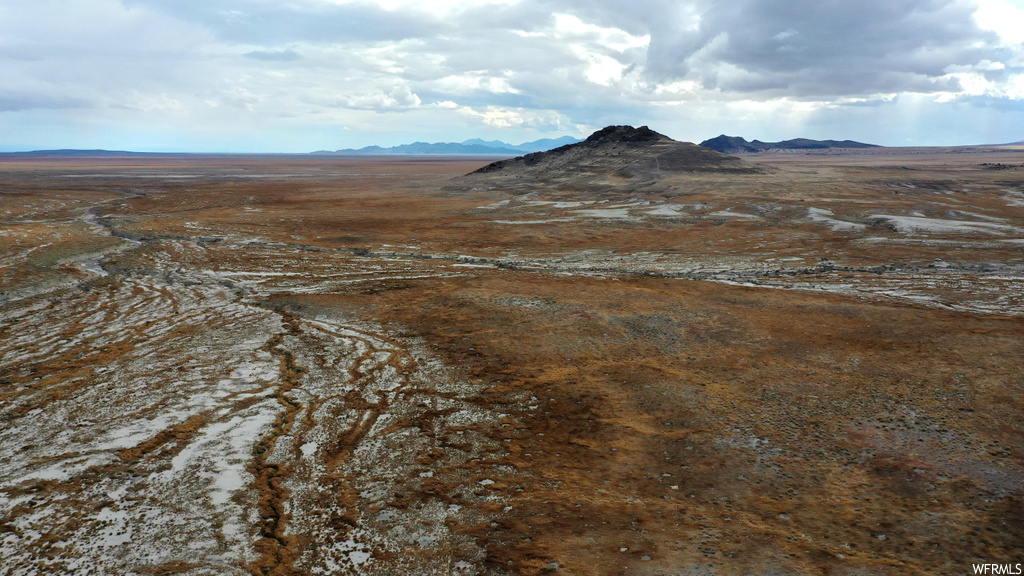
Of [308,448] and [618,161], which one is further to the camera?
[618,161]

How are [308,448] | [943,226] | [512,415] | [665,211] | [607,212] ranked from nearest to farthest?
[308,448] → [512,415] → [943,226] → [665,211] → [607,212]

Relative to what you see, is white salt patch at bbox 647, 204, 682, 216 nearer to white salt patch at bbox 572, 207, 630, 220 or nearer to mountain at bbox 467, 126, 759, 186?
white salt patch at bbox 572, 207, 630, 220

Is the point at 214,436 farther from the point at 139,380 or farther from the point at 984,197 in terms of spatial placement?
the point at 984,197

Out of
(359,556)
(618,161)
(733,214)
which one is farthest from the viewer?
(618,161)

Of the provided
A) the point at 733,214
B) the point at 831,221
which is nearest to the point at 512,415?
the point at 831,221

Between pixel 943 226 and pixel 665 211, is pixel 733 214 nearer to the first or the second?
pixel 665 211

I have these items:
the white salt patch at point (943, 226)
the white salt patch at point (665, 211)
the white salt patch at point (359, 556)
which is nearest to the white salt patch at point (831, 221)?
the white salt patch at point (943, 226)

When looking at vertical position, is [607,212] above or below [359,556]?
above
